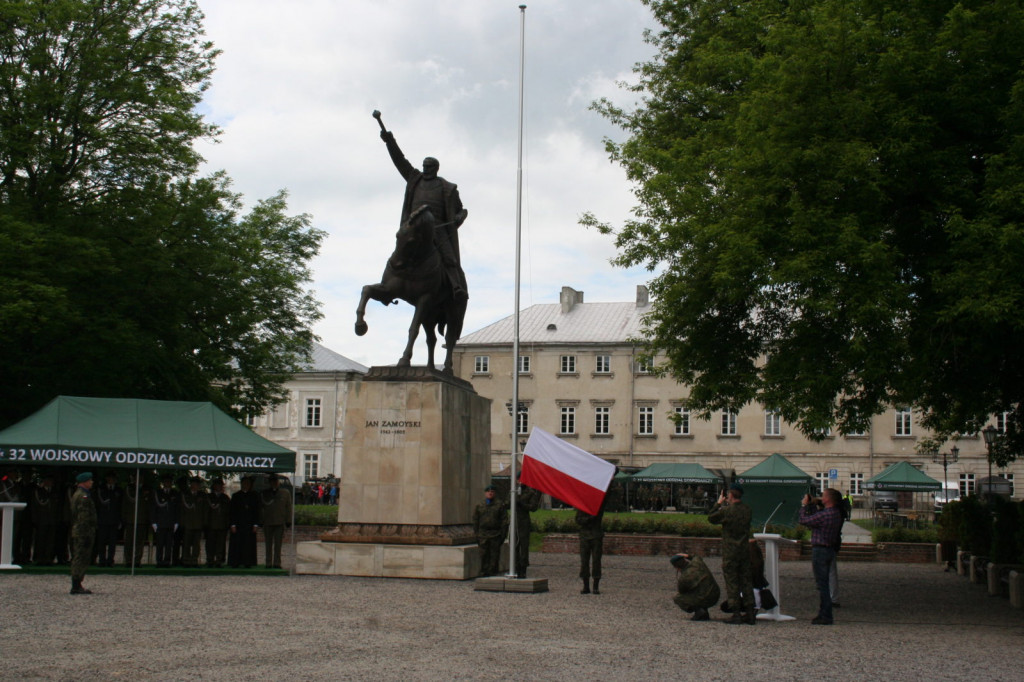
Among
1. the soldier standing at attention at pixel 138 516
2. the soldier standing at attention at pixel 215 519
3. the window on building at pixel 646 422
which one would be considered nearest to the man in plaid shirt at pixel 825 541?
the soldier standing at attention at pixel 215 519

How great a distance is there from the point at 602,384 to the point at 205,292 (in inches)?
1884

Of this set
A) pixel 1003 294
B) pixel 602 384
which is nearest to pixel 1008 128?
pixel 1003 294

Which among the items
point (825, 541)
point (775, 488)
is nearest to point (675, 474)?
point (775, 488)

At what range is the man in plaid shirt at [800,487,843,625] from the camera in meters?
13.5

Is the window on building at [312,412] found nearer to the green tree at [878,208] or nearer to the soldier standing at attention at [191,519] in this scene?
the soldier standing at attention at [191,519]

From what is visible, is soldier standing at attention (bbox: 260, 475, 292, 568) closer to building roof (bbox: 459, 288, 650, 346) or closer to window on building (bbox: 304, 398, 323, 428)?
building roof (bbox: 459, 288, 650, 346)

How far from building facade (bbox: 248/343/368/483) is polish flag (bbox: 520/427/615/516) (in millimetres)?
63708

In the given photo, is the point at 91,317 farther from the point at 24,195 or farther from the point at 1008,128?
the point at 1008,128

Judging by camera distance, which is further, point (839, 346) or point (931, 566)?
point (931, 566)

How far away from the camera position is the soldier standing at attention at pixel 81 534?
583 inches

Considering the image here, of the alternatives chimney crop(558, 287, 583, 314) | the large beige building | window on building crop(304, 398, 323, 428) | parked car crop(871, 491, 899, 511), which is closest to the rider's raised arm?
parked car crop(871, 491, 899, 511)

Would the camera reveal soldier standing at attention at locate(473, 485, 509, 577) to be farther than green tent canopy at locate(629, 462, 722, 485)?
No

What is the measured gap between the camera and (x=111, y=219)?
25.7 meters

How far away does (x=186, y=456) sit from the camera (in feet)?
60.6
